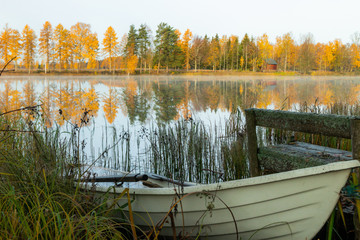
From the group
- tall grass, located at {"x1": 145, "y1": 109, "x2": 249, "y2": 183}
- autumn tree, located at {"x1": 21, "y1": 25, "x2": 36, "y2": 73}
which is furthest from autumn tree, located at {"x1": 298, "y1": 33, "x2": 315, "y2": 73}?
tall grass, located at {"x1": 145, "y1": 109, "x2": 249, "y2": 183}

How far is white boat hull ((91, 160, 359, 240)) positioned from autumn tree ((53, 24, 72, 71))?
6032 centimetres

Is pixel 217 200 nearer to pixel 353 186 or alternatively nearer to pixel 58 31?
pixel 353 186

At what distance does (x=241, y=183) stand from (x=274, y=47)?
263ft

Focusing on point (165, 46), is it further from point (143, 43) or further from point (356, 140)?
point (356, 140)

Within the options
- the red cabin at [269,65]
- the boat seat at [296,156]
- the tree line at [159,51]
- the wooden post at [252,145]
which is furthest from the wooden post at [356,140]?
the red cabin at [269,65]

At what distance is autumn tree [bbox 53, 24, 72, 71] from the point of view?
5900 cm

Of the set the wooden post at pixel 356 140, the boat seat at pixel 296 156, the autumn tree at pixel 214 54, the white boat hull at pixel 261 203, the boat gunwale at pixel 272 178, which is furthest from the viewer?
the autumn tree at pixel 214 54

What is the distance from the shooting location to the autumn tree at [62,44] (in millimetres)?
59000

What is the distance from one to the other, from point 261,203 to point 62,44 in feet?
203

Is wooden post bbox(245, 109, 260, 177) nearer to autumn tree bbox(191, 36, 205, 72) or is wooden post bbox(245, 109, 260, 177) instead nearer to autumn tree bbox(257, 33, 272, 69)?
autumn tree bbox(191, 36, 205, 72)

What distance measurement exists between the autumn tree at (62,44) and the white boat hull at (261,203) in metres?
60.3

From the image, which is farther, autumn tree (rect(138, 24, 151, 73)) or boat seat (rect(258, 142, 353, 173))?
autumn tree (rect(138, 24, 151, 73))

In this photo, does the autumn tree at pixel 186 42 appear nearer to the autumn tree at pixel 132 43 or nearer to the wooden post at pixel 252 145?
the autumn tree at pixel 132 43

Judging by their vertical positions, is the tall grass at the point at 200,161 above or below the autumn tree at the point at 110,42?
below
